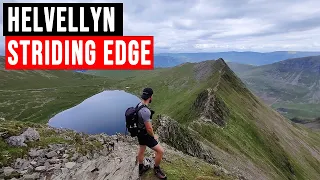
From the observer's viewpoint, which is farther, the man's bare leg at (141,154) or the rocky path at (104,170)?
the rocky path at (104,170)

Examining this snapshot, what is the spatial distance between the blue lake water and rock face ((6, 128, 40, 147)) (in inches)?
3583

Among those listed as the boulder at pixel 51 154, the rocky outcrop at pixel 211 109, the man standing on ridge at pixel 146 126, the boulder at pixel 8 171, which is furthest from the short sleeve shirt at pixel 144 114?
the rocky outcrop at pixel 211 109

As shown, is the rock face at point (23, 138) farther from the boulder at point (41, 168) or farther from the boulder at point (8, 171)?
the boulder at point (41, 168)

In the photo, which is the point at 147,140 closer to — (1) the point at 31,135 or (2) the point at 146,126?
(2) the point at 146,126

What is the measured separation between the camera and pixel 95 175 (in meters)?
20.3

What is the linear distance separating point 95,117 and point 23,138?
126 meters

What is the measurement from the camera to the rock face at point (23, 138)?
74.8 feet

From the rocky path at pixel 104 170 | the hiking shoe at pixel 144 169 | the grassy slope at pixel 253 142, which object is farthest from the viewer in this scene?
the grassy slope at pixel 253 142

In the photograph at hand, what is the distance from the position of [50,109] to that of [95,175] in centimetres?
17363

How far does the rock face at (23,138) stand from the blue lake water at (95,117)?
91014mm

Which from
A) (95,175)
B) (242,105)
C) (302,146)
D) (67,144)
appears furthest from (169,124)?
(302,146)

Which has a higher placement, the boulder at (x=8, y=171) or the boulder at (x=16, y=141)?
the boulder at (x=16, y=141)

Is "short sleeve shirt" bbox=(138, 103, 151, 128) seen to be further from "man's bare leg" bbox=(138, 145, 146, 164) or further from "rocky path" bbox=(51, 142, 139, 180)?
"rocky path" bbox=(51, 142, 139, 180)

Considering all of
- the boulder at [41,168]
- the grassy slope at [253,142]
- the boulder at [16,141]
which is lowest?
the grassy slope at [253,142]
